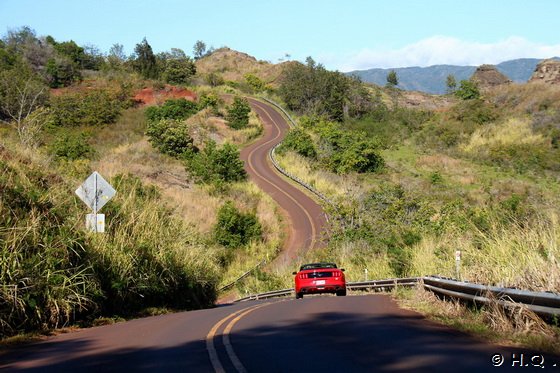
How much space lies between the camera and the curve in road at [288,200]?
48.8 m

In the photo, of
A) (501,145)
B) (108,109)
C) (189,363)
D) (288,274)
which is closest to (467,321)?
(189,363)

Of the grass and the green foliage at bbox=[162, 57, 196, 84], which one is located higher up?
the green foliage at bbox=[162, 57, 196, 84]

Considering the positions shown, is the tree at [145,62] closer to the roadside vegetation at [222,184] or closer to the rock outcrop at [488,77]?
the roadside vegetation at [222,184]

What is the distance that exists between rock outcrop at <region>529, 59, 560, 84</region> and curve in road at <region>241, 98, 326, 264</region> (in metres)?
37.1

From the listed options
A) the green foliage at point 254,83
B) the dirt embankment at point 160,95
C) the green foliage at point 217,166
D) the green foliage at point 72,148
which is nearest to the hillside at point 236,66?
the green foliage at point 254,83

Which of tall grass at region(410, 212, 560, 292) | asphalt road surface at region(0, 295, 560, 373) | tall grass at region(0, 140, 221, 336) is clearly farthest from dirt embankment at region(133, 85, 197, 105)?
tall grass at region(410, 212, 560, 292)

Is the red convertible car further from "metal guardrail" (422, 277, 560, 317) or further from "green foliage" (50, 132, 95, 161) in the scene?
"green foliage" (50, 132, 95, 161)

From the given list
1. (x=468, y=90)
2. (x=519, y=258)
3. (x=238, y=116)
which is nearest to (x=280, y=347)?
(x=519, y=258)

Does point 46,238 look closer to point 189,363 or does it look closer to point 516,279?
point 189,363

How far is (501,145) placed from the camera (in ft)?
223

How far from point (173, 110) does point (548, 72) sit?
171 ft

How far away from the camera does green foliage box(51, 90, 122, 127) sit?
3184 inches

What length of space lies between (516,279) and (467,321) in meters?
1.49

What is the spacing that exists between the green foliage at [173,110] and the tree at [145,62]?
2371 centimetres
